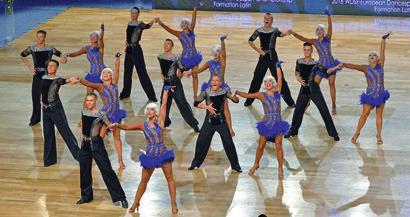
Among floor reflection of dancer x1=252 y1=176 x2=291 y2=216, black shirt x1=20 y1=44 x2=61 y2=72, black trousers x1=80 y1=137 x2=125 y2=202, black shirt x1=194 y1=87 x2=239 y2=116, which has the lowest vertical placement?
floor reflection of dancer x1=252 y1=176 x2=291 y2=216

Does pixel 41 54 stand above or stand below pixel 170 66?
above

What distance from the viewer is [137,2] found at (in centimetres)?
2295

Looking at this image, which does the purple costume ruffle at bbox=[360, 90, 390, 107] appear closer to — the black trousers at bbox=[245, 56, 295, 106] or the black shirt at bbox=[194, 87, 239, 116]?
the black trousers at bbox=[245, 56, 295, 106]

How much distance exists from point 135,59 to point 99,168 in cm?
453

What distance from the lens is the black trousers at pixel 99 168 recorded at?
33.8 feet

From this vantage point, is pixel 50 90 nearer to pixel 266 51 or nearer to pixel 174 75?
pixel 174 75

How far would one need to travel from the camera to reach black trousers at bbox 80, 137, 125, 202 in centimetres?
1030

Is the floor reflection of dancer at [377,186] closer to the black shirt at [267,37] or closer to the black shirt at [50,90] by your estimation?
the black shirt at [267,37]

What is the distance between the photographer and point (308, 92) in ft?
41.8

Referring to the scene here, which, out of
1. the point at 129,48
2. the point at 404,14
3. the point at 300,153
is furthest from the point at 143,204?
the point at 404,14

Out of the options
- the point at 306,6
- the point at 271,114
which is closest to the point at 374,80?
the point at 271,114

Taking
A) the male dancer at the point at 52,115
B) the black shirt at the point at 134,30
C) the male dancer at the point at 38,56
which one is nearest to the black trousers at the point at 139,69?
the black shirt at the point at 134,30

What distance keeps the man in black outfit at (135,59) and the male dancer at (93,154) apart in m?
4.19

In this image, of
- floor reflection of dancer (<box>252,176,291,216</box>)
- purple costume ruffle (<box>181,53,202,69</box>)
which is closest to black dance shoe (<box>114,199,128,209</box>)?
floor reflection of dancer (<box>252,176,291,216</box>)
